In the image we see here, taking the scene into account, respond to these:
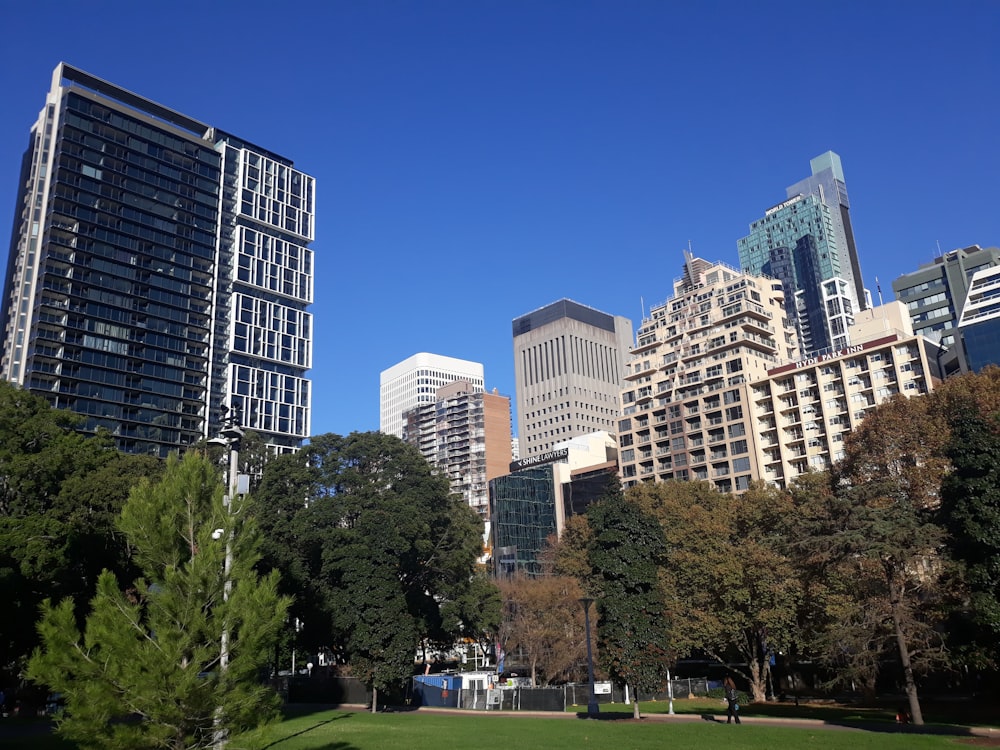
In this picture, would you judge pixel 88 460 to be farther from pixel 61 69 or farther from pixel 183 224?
pixel 61 69

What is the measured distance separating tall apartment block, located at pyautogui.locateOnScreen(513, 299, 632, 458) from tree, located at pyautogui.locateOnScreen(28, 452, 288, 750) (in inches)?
6702

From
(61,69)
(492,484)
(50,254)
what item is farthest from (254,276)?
(492,484)

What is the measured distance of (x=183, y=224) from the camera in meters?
132

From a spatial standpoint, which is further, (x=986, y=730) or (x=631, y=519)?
(x=631, y=519)

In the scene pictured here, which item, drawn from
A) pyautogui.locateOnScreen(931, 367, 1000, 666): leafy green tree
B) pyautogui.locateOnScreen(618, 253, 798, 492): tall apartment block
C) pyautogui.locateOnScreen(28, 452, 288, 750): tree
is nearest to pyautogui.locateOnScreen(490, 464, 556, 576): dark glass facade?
pyautogui.locateOnScreen(618, 253, 798, 492): tall apartment block

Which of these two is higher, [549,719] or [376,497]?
[376,497]

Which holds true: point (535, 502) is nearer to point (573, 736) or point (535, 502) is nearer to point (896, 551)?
point (573, 736)

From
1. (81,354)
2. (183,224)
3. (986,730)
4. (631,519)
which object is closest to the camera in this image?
(986,730)

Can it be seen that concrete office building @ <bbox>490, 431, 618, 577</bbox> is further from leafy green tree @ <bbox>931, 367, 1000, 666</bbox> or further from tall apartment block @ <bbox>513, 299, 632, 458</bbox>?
leafy green tree @ <bbox>931, 367, 1000, 666</bbox>

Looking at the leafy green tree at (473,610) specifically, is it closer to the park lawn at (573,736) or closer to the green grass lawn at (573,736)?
the green grass lawn at (573,736)

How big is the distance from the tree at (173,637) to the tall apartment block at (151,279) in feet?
309

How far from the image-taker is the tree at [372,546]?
4216 centimetres

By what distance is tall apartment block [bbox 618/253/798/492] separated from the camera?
327 ft

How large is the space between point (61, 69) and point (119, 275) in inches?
1394
